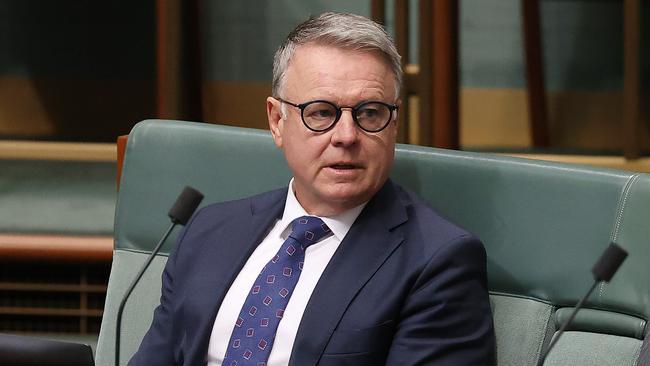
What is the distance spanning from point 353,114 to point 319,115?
0.17ft

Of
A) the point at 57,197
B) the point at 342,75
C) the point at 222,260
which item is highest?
the point at 342,75

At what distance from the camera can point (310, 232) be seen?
1.62 metres

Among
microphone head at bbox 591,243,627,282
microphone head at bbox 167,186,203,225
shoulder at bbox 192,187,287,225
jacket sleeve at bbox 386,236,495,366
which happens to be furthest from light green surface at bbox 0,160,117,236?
microphone head at bbox 591,243,627,282

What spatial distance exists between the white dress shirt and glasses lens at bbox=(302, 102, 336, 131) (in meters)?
0.14

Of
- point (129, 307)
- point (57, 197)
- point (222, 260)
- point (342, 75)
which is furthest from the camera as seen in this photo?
point (57, 197)

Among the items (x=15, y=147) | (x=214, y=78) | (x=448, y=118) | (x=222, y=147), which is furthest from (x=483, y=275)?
(x=214, y=78)

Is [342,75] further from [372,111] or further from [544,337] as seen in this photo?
[544,337]

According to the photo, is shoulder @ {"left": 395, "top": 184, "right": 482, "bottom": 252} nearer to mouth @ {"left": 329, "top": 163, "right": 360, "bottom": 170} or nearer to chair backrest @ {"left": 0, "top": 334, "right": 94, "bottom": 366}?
mouth @ {"left": 329, "top": 163, "right": 360, "bottom": 170}

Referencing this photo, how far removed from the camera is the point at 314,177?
1601 mm

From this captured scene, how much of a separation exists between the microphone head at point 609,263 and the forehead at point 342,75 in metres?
0.40

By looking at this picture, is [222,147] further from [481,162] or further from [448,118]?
[448,118]

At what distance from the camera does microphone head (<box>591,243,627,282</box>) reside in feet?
4.45

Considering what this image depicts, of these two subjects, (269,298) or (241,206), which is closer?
(269,298)

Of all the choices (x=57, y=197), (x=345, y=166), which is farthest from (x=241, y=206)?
(x=57, y=197)
